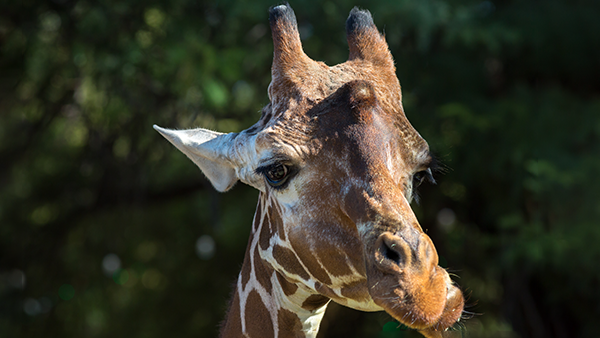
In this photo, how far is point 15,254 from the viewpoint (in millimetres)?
8945

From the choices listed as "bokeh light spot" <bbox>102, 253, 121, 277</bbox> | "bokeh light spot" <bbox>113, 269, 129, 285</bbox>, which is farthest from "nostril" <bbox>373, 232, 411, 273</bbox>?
"bokeh light spot" <bbox>113, 269, 129, 285</bbox>

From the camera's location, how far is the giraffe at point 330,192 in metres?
1.87

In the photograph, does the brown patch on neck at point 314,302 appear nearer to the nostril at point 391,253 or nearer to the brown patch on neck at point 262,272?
the brown patch on neck at point 262,272

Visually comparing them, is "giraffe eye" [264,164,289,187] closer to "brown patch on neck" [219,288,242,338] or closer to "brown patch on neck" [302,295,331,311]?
"brown patch on neck" [302,295,331,311]

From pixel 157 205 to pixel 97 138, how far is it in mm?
1999

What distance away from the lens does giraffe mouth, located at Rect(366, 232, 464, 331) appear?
1.81m

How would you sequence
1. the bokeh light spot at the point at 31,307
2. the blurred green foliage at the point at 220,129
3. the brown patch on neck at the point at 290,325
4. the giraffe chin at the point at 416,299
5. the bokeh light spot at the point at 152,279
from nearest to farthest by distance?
the giraffe chin at the point at 416,299, the brown patch on neck at the point at 290,325, the blurred green foliage at the point at 220,129, the bokeh light spot at the point at 31,307, the bokeh light spot at the point at 152,279

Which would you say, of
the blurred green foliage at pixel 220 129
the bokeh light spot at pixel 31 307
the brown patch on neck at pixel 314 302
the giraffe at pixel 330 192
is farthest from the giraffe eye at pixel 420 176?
the bokeh light spot at pixel 31 307

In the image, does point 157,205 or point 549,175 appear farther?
point 157,205

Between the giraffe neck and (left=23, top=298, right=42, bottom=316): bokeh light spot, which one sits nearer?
the giraffe neck

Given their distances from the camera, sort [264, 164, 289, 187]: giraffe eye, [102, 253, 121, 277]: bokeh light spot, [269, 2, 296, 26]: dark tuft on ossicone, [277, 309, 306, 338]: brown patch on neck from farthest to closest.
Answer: [102, 253, 121, 277]: bokeh light spot, [269, 2, 296, 26]: dark tuft on ossicone, [277, 309, 306, 338]: brown patch on neck, [264, 164, 289, 187]: giraffe eye

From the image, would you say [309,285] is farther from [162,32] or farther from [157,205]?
[157,205]

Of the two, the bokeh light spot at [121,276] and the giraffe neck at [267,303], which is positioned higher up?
the giraffe neck at [267,303]

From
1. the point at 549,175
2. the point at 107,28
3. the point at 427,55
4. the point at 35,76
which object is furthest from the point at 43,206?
the point at 549,175
